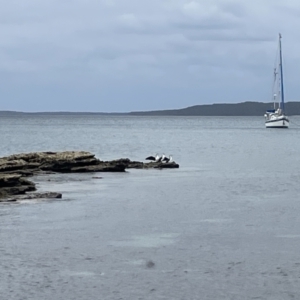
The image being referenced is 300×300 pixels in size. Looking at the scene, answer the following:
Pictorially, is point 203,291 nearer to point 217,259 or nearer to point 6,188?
point 217,259

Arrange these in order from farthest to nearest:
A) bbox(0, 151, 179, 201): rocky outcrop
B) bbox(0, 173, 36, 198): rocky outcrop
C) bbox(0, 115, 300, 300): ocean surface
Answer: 1. bbox(0, 151, 179, 201): rocky outcrop
2. bbox(0, 173, 36, 198): rocky outcrop
3. bbox(0, 115, 300, 300): ocean surface

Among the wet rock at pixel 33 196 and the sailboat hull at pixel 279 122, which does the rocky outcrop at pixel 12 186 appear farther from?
the sailboat hull at pixel 279 122

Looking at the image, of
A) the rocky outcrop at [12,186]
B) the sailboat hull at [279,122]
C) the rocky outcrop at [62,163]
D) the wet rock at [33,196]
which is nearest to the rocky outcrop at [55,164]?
the rocky outcrop at [62,163]

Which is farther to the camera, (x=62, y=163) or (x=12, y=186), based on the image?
(x=62, y=163)

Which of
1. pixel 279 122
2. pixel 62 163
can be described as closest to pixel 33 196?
pixel 62 163

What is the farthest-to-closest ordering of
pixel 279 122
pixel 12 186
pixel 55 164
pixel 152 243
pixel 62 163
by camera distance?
pixel 279 122, pixel 62 163, pixel 55 164, pixel 12 186, pixel 152 243

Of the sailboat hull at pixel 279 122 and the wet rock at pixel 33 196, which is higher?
the wet rock at pixel 33 196

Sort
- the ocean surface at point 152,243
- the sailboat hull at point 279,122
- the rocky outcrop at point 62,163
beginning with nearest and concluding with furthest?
the ocean surface at point 152,243 < the rocky outcrop at point 62,163 < the sailboat hull at point 279,122


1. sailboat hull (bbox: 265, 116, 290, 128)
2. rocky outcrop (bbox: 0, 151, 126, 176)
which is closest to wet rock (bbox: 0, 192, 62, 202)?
rocky outcrop (bbox: 0, 151, 126, 176)

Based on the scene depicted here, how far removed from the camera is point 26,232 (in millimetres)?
25875

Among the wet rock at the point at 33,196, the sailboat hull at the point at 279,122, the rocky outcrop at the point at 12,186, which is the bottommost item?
the sailboat hull at the point at 279,122

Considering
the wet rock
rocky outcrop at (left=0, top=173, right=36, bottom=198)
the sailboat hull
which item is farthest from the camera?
the sailboat hull

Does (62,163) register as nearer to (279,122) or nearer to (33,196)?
(33,196)

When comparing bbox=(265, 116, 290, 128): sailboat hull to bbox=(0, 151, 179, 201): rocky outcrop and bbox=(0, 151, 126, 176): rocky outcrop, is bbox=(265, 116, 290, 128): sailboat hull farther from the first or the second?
bbox=(0, 151, 126, 176): rocky outcrop
